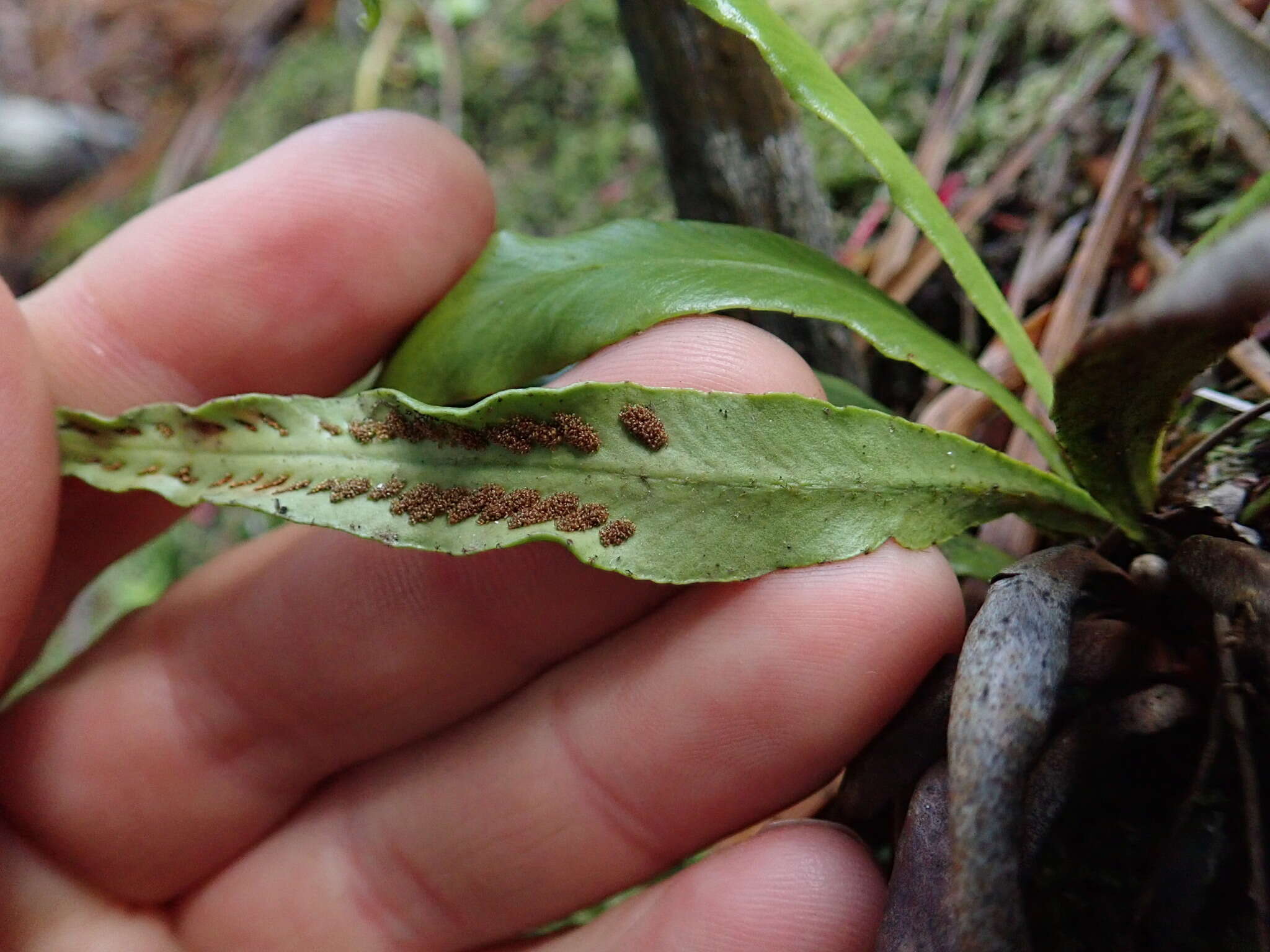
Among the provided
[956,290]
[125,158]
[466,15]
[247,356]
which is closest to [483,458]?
[247,356]

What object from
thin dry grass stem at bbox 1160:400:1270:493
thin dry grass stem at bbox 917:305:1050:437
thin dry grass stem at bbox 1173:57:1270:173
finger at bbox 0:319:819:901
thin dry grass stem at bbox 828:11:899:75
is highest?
thin dry grass stem at bbox 1173:57:1270:173

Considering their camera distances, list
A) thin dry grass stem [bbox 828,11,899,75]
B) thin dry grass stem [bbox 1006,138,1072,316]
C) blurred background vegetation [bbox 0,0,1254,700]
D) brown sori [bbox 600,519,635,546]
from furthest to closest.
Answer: thin dry grass stem [bbox 828,11,899,75], blurred background vegetation [bbox 0,0,1254,700], thin dry grass stem [bbox 1006,138,1072,316], brown sori [bbox 600,519,635,546]

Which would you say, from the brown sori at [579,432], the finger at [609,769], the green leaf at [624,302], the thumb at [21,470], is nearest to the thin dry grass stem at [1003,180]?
the green leaf at [624,302]

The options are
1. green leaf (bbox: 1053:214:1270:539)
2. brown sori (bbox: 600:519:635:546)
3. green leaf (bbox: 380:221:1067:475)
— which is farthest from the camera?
green leaf (bbox: 380:221:1067:475)

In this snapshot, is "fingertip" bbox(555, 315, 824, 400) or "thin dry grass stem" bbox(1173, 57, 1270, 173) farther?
"thin dry grass stem" bbox(1173, 57, 1270, 173)

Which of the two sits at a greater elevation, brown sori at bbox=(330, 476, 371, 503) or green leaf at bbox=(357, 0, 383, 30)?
green leaf at bbox=(357, 0, 383, 30)

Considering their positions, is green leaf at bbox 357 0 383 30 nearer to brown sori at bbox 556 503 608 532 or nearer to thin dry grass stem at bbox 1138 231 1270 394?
brown sori at bbox 556 503 608 532

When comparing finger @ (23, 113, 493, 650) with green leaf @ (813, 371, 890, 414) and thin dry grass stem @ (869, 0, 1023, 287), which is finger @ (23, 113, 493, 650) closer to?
green leaf @ (813, 371, 890, 414)

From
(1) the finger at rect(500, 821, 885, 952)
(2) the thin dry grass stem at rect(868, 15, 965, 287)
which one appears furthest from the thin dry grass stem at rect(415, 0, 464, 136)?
(1) the finger at rect(500, 821, 885, 952)
